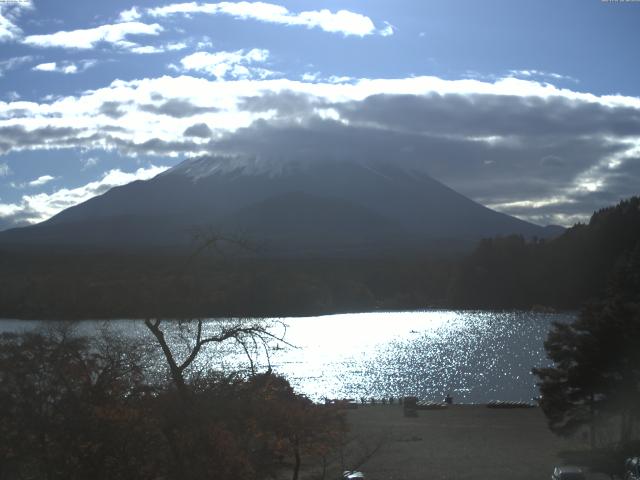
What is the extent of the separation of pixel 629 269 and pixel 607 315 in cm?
3902

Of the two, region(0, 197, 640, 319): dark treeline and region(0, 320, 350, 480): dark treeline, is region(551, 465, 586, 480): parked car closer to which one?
region(0, 320, 350, 480): dark treeline

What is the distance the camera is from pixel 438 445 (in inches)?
921

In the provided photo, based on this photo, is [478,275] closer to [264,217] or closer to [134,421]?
[264,217]

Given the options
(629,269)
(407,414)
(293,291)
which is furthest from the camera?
(293,291)

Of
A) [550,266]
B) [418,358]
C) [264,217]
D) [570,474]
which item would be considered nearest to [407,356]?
[418,358]

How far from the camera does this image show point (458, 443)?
2355 centimetres

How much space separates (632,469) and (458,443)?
9247 millimetres

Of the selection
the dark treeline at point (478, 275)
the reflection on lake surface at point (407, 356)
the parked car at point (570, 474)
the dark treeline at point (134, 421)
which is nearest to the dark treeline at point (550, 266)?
the dark treeline at point (478, 275)

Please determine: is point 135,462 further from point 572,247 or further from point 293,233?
point 293,233

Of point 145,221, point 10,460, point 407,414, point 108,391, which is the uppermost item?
point 145,221

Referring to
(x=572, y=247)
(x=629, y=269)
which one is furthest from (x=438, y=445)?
(x=572, y=247)

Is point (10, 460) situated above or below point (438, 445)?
above

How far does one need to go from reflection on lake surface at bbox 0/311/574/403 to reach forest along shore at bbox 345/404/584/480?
433 cm

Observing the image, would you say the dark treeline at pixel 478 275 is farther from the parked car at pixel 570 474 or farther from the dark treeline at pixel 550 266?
the parked car at pixel 570 474
